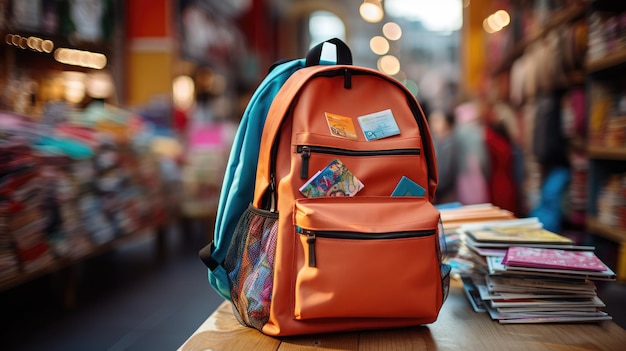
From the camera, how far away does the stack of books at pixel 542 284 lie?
1067 millimetres

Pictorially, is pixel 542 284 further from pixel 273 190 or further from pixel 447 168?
pixel 447 168

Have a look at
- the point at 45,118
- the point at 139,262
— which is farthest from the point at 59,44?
the point at 139,262

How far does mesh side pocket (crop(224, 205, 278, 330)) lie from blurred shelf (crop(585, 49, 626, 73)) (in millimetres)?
1935

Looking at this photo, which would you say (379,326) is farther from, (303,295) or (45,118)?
(45,118)

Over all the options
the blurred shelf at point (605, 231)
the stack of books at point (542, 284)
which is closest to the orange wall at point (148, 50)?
the blurred shelf at point (605, 231)

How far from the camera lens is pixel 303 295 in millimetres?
992

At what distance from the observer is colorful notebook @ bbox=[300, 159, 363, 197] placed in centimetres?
105

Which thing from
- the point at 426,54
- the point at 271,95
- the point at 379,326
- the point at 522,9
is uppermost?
the point at 426,54

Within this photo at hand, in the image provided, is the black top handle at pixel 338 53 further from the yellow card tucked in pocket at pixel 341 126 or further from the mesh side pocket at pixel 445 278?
the mesh side pocket at pixel 445 278

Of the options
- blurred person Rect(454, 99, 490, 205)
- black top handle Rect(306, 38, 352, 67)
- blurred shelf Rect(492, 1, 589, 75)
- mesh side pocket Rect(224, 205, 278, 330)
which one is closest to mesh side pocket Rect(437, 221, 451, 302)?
mesh side pocket Rect(224, 205, 278, 330)

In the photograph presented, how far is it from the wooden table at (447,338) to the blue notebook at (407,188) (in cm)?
29

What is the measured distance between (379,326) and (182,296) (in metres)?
1.87

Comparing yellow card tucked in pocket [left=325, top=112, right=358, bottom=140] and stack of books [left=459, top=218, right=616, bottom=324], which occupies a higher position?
yellow card tucked in pocket [left=325, top=112, right=358, bottom=140]

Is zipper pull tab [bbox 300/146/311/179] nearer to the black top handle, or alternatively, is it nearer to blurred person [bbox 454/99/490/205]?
the black top handle
